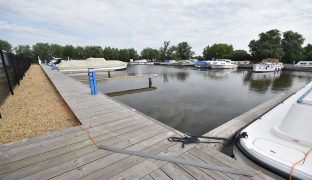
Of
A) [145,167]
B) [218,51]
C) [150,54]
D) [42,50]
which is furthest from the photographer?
[150,54]

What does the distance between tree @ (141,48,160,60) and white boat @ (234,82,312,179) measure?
7229 cm

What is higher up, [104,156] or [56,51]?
[56,51]

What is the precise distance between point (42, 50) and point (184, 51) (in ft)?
183

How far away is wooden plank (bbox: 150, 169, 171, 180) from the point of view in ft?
5.51

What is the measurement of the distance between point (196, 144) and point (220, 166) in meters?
0.52

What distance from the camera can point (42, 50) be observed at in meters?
56.6

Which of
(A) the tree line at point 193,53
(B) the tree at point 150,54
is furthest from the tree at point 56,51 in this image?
(B) the tree at point 150,54

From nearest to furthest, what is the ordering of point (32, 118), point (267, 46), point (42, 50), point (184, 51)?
point (32, 118)
point (267, 46)
point (42, 50)
point (184, 51)

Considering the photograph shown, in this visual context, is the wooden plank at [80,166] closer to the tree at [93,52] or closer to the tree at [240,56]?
the tree at [240,56]

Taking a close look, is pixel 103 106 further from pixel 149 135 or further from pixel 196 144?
pixel 196 144

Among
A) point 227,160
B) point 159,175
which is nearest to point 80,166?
point 159,175

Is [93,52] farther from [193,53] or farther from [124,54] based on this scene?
[193,53]

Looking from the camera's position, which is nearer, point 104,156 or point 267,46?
point 104,156

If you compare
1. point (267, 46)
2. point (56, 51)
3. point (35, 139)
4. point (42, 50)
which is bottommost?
point (35, 139)
